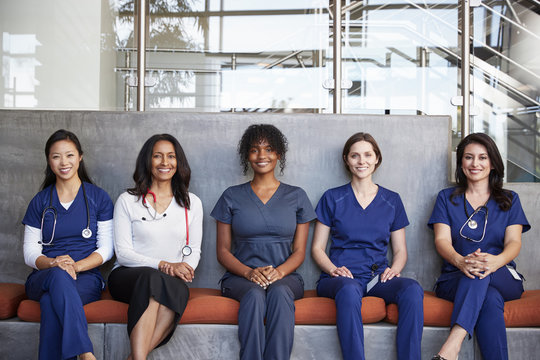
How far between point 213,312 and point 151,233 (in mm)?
620

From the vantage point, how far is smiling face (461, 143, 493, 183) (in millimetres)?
3211

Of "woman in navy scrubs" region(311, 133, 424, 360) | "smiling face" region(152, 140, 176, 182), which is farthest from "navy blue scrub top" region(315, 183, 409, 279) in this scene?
"smiling face" region(152, 140, 176, 182)

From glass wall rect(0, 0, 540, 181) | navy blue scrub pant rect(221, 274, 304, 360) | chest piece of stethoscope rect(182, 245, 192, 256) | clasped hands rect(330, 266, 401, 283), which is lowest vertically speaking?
navy blue scrub pant rect(221, 274, 304, 360)

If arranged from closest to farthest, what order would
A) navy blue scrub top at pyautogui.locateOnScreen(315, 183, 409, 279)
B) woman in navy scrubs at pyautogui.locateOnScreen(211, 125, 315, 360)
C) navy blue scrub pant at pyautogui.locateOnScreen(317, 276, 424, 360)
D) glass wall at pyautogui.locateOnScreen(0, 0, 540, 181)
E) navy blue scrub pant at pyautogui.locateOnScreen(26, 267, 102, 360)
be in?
navy blue scrub pant at pyautogui.locateOnScreen(26, 267, 102, 360)
navy blue scrub pant at pyautogui.locateOnScreen(317, 276, 424, 360)
woman in navy scrubs at pyautogui.locateOnScreen(211, 125, 315, 360)
navy blue scrub top at pyautogui.locateOnScreen(315, 183, 409, 279)
glass wall at pyautogui.locateOnScreen(0, 0, 540, 181)

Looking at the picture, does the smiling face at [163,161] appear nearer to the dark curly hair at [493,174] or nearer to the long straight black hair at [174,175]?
the long straight black hair at [174,175]

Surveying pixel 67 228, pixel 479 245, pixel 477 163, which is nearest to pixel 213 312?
pixel 67 228

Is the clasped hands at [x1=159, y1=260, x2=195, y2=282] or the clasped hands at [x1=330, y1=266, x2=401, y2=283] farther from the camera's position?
the clasped hands at [x1=330, y1=266, x2=401, y2=283]

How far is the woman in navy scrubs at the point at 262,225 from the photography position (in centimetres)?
301

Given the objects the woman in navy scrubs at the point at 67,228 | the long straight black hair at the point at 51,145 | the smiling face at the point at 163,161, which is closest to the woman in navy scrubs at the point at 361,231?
the smiling face at the point at 163,161

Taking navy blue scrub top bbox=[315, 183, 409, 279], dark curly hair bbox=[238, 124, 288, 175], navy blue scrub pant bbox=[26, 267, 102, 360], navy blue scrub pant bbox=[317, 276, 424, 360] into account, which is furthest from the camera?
dark curly hair bbox=[238, 124, 288, 175]

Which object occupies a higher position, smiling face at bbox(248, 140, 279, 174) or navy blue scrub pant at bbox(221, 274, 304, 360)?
smiling face at bbox(248, 140, 279, 174)

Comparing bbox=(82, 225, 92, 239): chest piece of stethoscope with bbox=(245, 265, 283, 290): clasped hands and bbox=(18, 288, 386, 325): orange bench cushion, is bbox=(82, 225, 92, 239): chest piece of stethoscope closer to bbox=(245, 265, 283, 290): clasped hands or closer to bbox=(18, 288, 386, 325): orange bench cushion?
bbox=(18, 288, 386, 325): orange bench cushion

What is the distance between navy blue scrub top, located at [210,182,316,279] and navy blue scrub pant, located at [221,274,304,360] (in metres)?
0.38

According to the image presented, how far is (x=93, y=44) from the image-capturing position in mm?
4473
